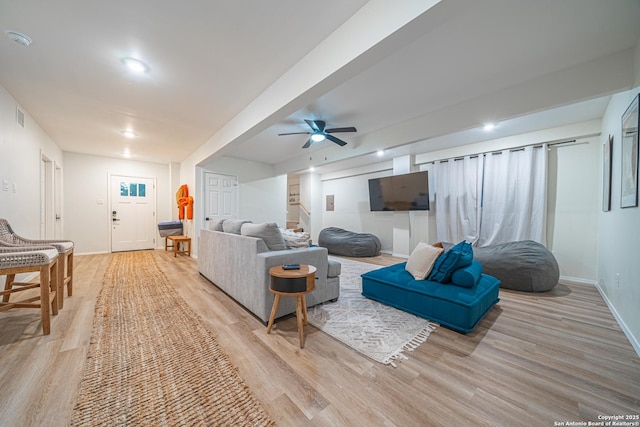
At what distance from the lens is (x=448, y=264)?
2.41 metres

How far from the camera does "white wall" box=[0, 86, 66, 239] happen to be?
8.93ft

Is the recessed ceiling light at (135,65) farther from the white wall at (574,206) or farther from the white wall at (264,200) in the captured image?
the white wall at (574,206)

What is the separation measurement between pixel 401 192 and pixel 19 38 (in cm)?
570

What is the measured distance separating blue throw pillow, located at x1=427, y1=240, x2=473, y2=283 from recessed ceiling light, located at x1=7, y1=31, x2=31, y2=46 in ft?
13.7

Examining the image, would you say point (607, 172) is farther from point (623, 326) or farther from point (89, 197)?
point (89, 197)

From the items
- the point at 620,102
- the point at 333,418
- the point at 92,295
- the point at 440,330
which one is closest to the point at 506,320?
the point at 440,330

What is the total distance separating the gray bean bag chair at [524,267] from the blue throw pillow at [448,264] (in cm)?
134

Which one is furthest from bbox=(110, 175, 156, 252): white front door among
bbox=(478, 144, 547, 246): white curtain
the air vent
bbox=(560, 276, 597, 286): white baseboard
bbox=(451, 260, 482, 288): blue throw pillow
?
bbox=(560, 276, 597, 286): white baseboard

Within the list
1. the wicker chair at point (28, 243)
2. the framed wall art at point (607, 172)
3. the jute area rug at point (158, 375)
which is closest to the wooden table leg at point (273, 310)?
the jute area rug at point (158, 375)

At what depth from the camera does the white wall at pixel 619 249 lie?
1963 millimetres

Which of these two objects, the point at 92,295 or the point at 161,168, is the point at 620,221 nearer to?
the point at 92,295

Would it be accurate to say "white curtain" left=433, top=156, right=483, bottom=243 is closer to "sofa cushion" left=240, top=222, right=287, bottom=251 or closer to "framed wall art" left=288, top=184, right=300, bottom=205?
"sofa cushion" left=240, top=222, right=287, bottom=251

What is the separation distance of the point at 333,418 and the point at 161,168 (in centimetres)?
742

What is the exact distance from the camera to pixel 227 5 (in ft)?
5.50
